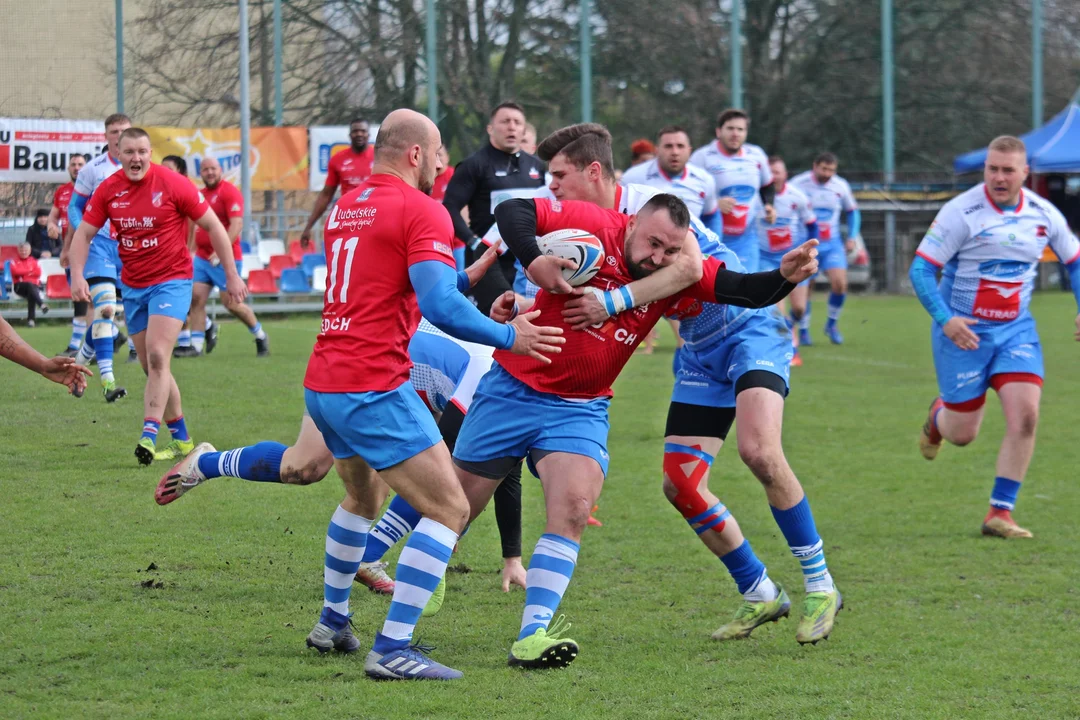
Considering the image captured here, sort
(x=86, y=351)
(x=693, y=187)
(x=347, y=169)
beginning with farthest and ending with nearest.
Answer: (x=347, y=169) < (x=86, y=351) < (x=693, y=187)

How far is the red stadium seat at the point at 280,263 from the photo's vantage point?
72.7 ft

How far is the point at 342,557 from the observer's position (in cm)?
483

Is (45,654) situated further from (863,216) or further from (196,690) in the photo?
(863,216)

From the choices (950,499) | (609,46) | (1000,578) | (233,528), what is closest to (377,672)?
(233,528)

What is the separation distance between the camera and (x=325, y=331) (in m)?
4.57

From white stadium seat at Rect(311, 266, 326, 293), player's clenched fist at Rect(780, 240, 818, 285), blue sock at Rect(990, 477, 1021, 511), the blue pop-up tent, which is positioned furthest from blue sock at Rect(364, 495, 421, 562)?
the blue pop-up tent

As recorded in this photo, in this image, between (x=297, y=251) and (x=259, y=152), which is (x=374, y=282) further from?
(x=259, y=152)

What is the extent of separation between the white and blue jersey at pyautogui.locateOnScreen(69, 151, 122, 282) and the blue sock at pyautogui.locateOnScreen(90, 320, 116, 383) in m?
0.62

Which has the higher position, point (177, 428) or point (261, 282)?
point (261, 282)

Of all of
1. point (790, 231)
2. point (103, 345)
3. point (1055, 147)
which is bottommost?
point (103, 345)

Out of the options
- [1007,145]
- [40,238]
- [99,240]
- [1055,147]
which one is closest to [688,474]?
[1007,145]

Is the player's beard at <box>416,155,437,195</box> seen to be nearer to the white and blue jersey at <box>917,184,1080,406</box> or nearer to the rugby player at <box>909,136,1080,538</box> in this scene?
the rugby player at <box>909,136,1080,538</box>

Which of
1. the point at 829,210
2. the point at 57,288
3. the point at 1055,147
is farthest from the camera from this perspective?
the point at 1055,147

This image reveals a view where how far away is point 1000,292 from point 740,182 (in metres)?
5.79
